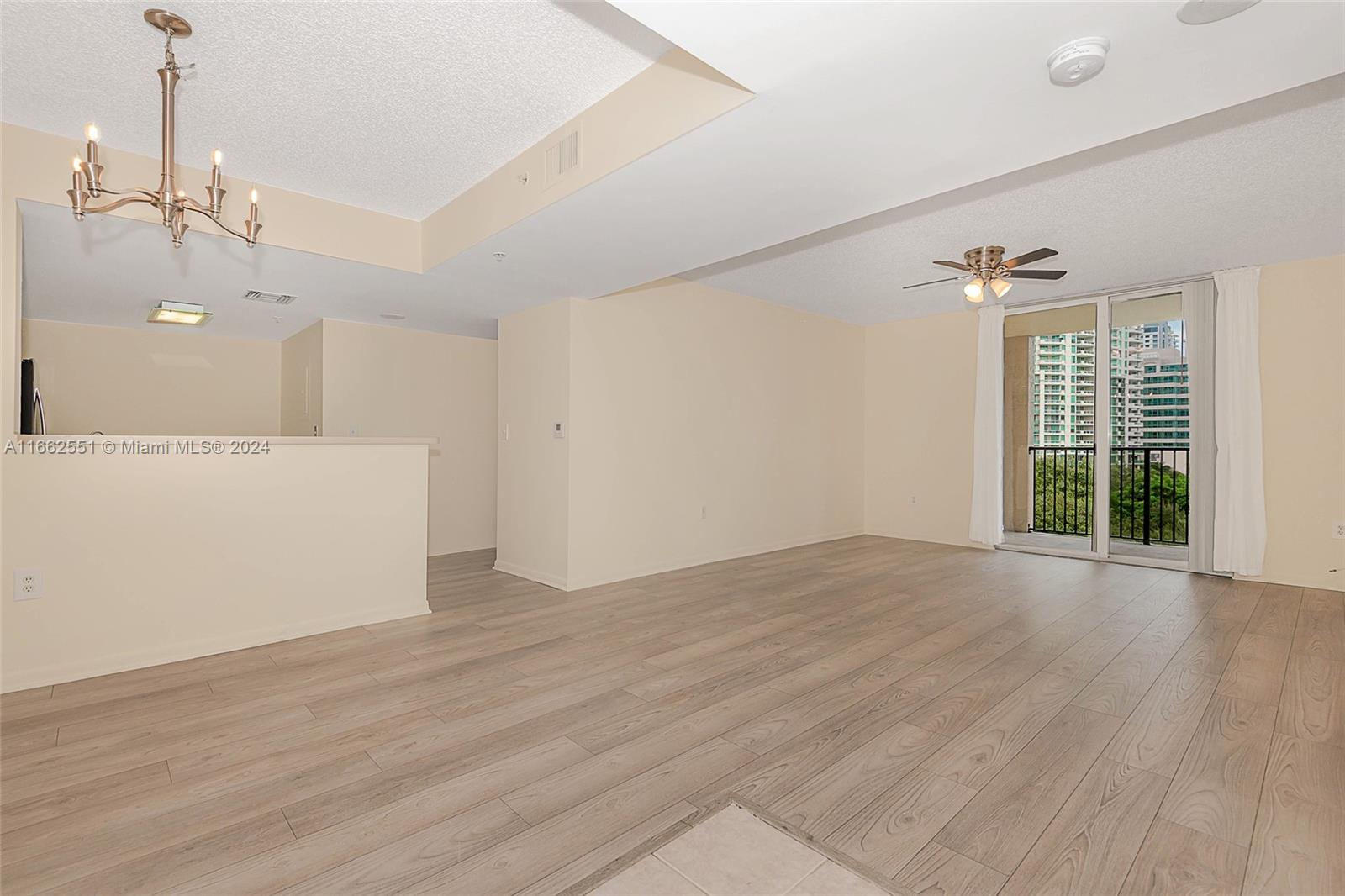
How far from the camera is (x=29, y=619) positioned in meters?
2.94

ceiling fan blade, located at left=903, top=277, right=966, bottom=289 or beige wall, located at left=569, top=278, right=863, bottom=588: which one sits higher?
ceiling fan blade, located at left=903, top=277, right=966, bottom=289

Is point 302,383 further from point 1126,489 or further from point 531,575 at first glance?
point 1126,489

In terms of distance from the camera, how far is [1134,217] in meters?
4.07

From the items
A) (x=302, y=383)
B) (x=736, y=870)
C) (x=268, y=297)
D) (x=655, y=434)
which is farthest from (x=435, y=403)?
(x=736, y=870)

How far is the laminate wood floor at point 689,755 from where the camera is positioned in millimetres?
1678

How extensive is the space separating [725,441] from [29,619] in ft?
16.3

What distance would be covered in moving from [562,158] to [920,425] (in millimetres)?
5790

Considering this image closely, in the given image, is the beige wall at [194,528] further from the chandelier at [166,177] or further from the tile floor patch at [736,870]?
the tile floor patch at [736,870]

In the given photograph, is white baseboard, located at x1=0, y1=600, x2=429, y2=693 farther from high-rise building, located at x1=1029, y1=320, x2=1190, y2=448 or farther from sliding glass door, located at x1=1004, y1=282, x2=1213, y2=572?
high-rise building, located at x1=1029, y1=320, x2=1190, y2=448

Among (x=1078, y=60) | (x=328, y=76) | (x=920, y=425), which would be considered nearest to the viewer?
(x=1078, y=60)

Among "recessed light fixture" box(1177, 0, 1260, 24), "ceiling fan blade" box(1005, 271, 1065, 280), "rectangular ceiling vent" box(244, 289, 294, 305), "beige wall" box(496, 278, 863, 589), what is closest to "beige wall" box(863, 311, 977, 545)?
"beige wall" box(496, 278, 863, 589)

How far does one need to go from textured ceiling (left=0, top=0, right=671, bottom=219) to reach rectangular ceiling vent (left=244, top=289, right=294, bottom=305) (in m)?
1.74

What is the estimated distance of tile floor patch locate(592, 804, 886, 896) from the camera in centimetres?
156

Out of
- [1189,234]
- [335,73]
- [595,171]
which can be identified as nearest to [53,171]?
[335,73]
